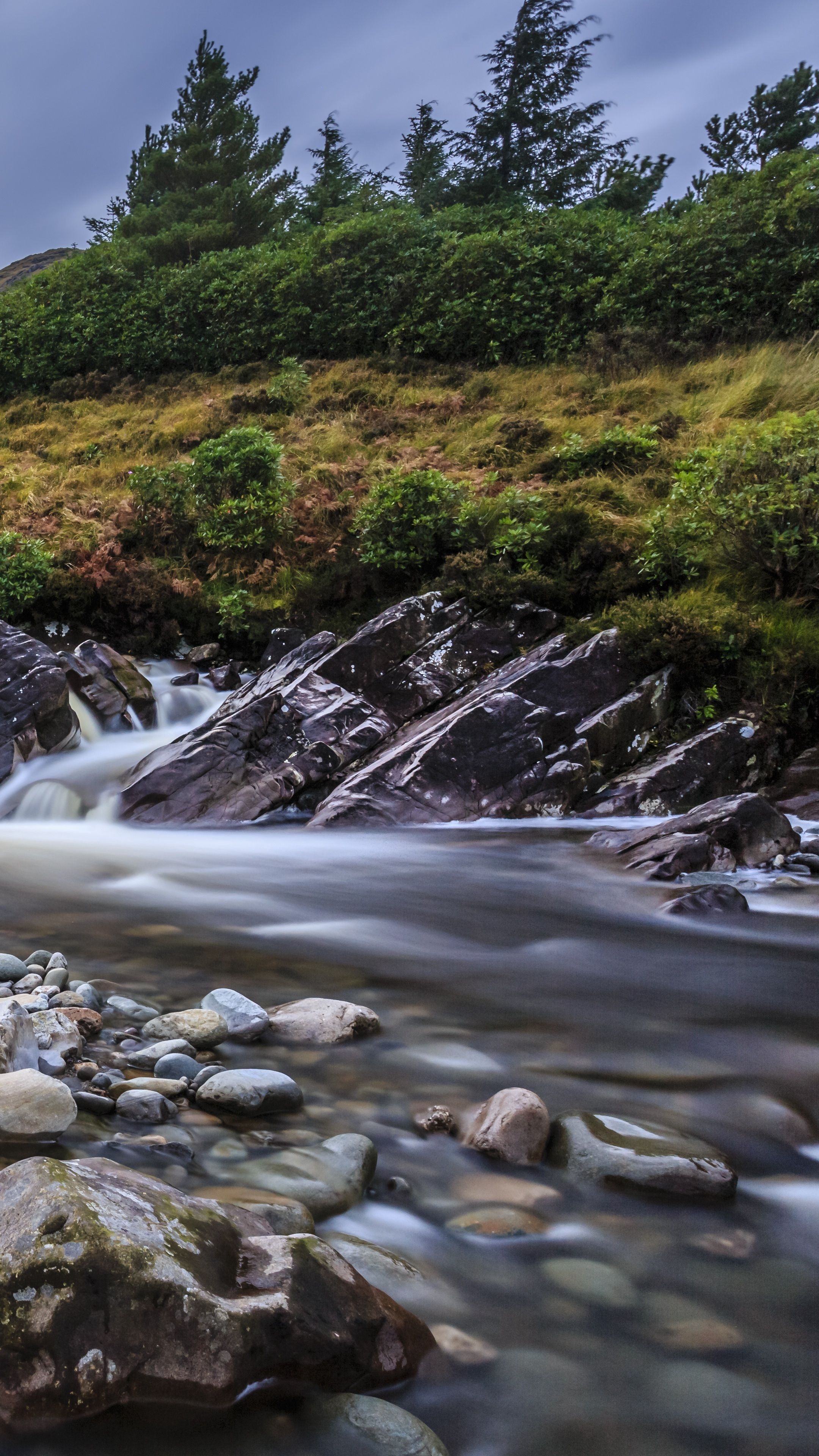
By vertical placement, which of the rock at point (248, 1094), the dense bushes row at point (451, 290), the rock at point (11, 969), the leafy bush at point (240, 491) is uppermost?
the dense bushes row at point (451, 290)

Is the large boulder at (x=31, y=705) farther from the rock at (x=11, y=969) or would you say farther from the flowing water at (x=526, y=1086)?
the rock at (x=11, y=969)

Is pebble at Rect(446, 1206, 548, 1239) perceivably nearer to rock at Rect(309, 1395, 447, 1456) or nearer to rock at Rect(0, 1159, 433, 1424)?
rock at Rect(0, 1159, 433, 1424)

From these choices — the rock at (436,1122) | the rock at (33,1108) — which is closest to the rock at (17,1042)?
the rock at (33,1108)

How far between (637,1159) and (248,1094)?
1244mm

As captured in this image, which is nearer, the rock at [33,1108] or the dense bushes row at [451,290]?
the rock at [33,1108]

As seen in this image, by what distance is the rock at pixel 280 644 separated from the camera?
11773 millimetres

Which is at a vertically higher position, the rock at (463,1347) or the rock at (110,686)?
the rock at (110,686)

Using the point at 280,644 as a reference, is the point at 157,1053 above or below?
below

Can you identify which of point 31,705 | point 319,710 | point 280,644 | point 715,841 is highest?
point 280,644

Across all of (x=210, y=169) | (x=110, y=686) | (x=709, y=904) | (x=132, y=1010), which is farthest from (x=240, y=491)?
(x=210, y=169)

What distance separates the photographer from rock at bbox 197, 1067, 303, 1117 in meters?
2.65

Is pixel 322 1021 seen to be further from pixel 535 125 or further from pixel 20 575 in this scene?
pixel 535 125

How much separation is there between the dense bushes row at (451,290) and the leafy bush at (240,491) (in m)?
8.08

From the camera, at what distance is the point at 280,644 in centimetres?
1191
